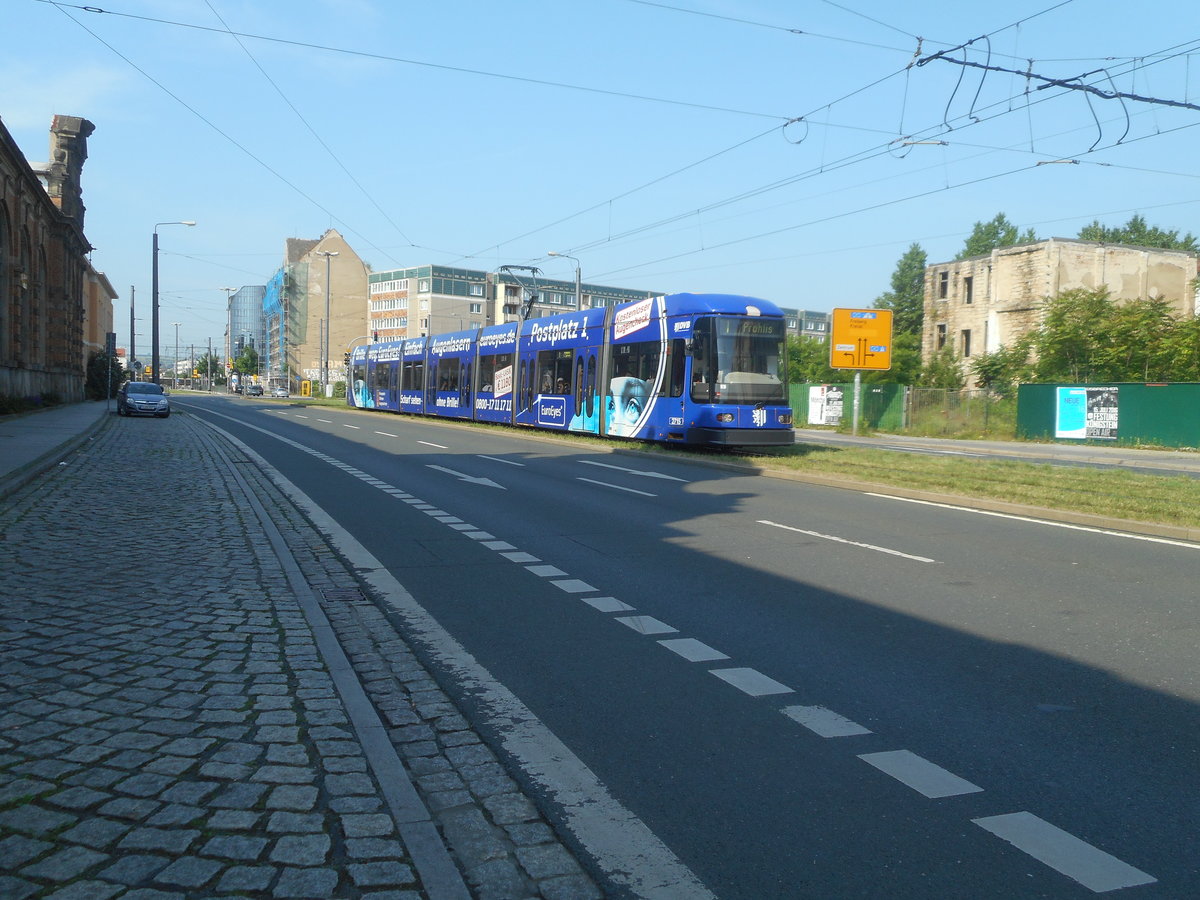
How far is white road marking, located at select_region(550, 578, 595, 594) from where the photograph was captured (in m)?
8.05

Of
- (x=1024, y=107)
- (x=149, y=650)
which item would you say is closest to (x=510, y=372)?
(x=1024, y=107)

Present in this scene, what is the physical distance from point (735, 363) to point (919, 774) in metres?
17.9

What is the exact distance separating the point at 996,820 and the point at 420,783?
→ 89.1 inches

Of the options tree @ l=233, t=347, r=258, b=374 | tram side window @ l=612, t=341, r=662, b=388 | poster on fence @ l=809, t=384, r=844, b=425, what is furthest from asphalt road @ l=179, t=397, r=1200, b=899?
tree @ l=233, t=347, r=258, b=374

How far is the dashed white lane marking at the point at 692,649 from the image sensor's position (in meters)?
6.09

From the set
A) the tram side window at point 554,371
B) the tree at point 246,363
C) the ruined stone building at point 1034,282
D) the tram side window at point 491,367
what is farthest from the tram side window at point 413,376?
the tree at point 246,363

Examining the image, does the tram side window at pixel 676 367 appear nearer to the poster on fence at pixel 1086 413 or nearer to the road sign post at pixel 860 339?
the road sign post at pixel 860 339

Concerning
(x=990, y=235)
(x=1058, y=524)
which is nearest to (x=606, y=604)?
(x=1058, y=524)

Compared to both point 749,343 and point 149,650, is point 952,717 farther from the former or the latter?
point 749,343

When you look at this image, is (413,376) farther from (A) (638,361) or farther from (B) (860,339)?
(A) (638,361)

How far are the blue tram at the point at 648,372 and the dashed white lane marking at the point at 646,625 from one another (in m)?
14.4

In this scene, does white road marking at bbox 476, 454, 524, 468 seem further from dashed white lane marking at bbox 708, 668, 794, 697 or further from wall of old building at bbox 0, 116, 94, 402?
wall of old building at bbox 0, 116, 94, 402

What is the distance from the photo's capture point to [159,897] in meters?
3.08

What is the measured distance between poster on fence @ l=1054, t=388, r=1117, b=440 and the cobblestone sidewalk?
33.7 m
